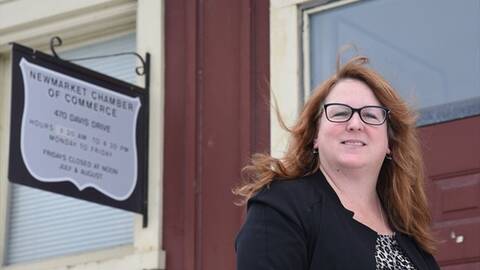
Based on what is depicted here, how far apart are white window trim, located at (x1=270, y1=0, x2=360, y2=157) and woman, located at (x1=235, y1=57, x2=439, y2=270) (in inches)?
137

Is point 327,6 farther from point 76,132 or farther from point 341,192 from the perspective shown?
point 341,192

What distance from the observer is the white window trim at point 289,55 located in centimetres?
658

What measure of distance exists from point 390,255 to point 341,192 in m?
0.20

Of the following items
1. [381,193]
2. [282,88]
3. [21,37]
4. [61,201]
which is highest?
[21,37]

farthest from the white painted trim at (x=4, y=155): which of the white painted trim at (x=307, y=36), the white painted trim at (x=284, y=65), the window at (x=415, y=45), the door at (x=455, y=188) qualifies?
the door at (x=455, y=188)

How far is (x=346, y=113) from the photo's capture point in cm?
281

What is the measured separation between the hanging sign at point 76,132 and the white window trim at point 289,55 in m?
0.95

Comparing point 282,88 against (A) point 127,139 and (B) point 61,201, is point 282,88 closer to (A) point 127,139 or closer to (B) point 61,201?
(A) point 127,139

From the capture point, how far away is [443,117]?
601cm

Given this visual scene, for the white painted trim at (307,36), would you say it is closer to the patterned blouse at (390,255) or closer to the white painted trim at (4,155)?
the white painted trim at (4,155)

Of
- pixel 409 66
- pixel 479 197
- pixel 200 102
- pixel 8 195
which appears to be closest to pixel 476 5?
pixel 409 66

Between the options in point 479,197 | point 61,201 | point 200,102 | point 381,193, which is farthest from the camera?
point 61,201

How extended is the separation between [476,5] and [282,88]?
49.6 inches

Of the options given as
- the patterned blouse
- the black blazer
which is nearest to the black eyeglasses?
the black blazer
